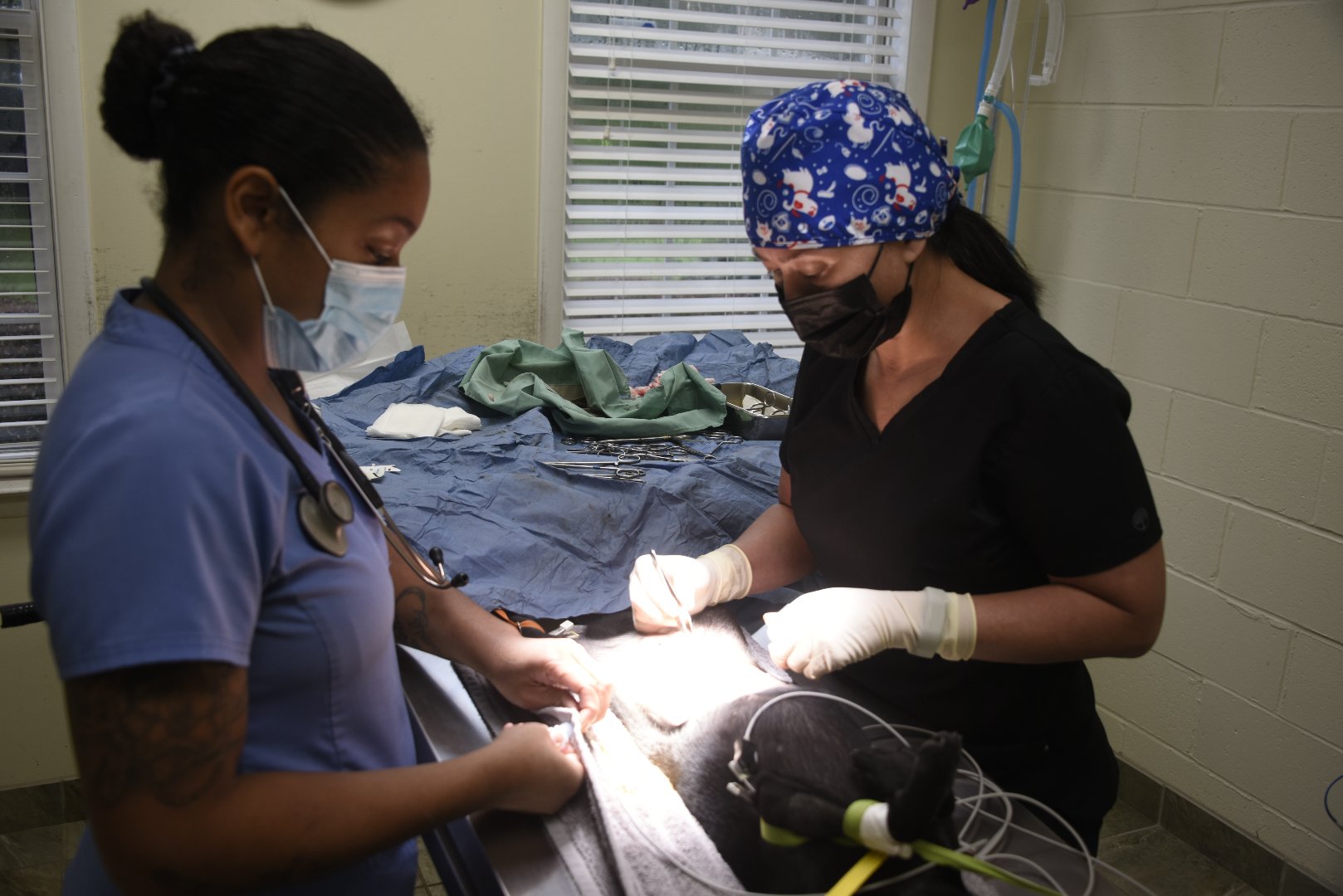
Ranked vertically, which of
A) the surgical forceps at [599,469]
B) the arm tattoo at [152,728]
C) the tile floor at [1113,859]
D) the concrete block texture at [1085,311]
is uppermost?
the concrete block texture at [1085,311]

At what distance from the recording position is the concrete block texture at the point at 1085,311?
319 cm

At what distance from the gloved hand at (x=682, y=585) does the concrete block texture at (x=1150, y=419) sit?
1.76 m

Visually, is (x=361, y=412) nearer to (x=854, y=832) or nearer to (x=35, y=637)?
(x=35, y=637)

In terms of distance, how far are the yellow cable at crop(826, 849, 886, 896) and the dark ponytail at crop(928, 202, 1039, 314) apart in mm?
847

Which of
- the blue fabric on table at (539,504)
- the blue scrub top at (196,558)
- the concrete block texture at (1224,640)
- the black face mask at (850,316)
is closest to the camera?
the blue scrub top at (196,558)

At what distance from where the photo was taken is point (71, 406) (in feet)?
2.95

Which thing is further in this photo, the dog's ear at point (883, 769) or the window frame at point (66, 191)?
the window frame at point (66, 191)

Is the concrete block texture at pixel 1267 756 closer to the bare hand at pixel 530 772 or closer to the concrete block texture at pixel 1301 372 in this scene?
the concrete block texture at pixel 1301 372

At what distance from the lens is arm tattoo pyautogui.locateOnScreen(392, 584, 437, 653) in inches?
60.2

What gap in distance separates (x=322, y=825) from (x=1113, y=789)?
1148mm

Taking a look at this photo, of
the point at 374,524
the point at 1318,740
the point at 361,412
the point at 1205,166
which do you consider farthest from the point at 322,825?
the point at 1205,166

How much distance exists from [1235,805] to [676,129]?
2.66 m

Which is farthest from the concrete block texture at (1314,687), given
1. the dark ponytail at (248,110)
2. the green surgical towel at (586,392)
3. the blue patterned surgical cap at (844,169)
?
the dark ponytail at (248,110)

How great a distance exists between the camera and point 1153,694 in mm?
3125
